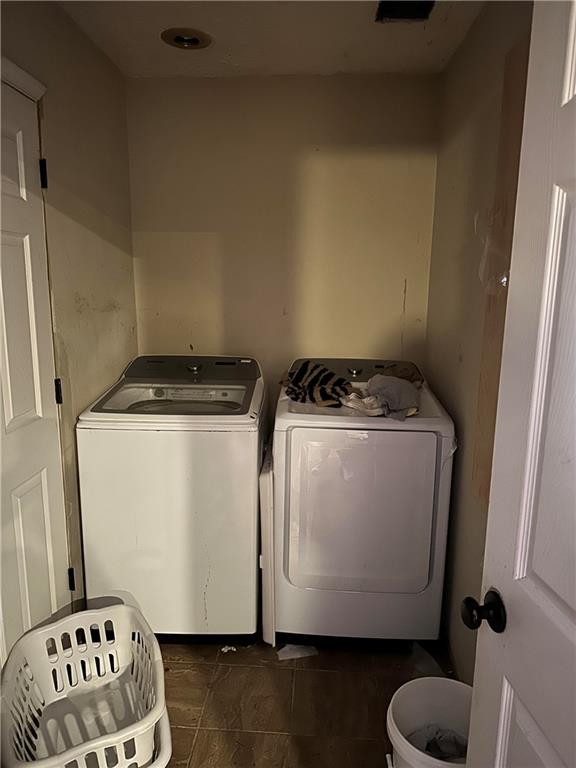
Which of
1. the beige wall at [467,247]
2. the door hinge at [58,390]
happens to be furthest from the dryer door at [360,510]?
the door hinge at [58,390]

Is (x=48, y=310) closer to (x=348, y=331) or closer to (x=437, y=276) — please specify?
(x=348, y=331)

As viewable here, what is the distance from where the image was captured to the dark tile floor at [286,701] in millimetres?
1732

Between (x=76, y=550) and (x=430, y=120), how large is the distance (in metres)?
2.31

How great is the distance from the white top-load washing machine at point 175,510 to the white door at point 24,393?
197 mm

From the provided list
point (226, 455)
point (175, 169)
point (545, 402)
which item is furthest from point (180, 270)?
point (545, 402)

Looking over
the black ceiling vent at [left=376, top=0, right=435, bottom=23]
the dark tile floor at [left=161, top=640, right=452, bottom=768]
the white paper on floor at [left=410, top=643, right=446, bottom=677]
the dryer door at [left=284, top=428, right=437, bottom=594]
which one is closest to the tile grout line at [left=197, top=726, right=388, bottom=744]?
the dark tile floor at [left=161, top=640, right=452, bottom=768]

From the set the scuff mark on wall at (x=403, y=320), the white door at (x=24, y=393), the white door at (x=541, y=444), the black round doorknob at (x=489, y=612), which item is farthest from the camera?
the scuff mark on wall at (x=403, y=320)

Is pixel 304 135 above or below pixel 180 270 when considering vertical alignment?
above

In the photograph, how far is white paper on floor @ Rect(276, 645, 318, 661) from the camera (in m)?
2.17

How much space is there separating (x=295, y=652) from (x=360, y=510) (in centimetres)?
64

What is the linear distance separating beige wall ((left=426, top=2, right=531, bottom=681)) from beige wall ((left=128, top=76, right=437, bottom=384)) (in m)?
0.21

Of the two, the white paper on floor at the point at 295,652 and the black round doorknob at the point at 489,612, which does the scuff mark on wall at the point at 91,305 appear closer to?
the white paper on floor at the point at 295,652

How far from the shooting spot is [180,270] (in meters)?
2.68

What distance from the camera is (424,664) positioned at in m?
2.12
